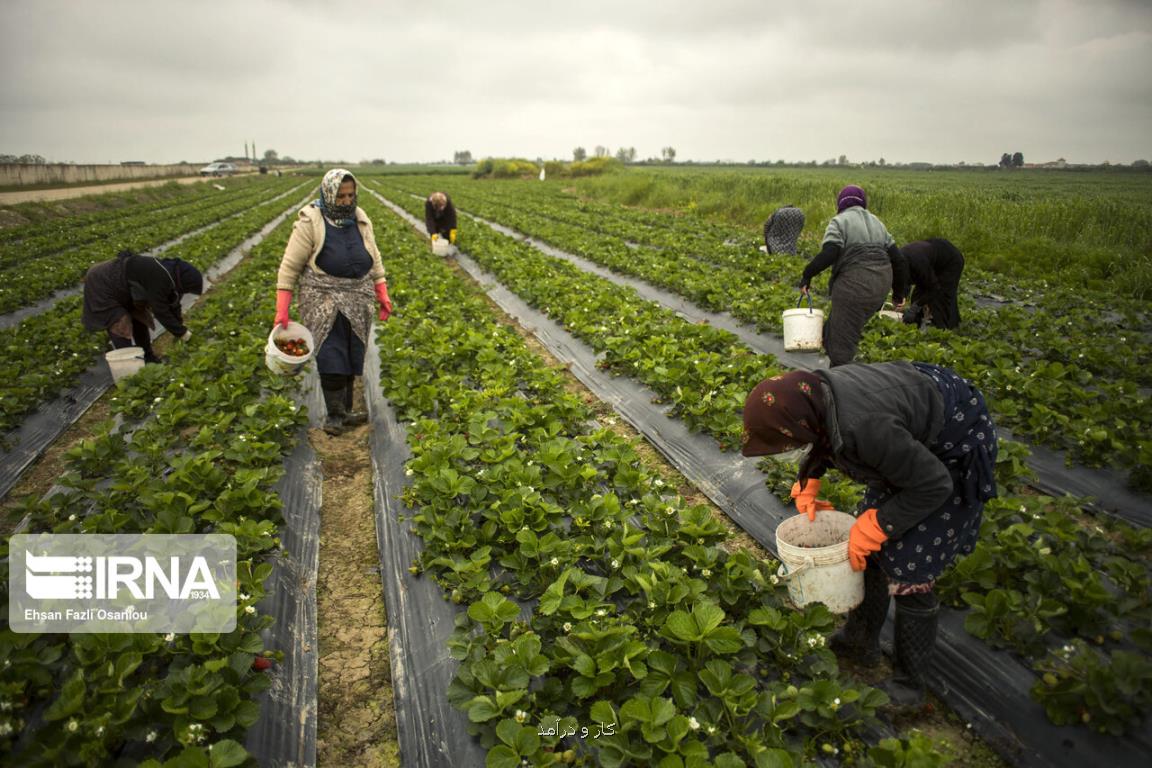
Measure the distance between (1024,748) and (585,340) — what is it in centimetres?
577

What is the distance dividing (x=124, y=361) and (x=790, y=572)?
22.0ft

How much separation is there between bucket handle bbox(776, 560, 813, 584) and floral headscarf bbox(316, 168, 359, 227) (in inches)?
156

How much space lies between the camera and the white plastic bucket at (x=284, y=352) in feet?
15.6

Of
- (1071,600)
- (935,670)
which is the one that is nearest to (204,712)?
(935,670)

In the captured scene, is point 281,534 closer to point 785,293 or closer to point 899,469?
point 899,469

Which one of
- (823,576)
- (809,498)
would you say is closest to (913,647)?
(823,576)

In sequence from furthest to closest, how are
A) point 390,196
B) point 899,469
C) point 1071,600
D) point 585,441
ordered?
point 390,196 → point 585,441 → point 1071,600 → point 899,469

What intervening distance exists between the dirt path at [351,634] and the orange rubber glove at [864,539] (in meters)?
2.11

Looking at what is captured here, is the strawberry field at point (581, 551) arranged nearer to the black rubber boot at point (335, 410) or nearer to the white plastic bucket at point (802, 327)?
the black rubber boot at point (335, 410)

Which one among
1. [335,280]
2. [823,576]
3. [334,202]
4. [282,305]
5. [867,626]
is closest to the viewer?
[823,576]

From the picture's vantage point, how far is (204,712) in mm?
2100

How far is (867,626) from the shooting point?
265cm

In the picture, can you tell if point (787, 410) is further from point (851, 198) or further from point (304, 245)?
point (304, 245)

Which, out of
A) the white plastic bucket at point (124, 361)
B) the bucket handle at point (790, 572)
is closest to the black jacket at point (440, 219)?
the white plastic bucket at point (124, 361)
